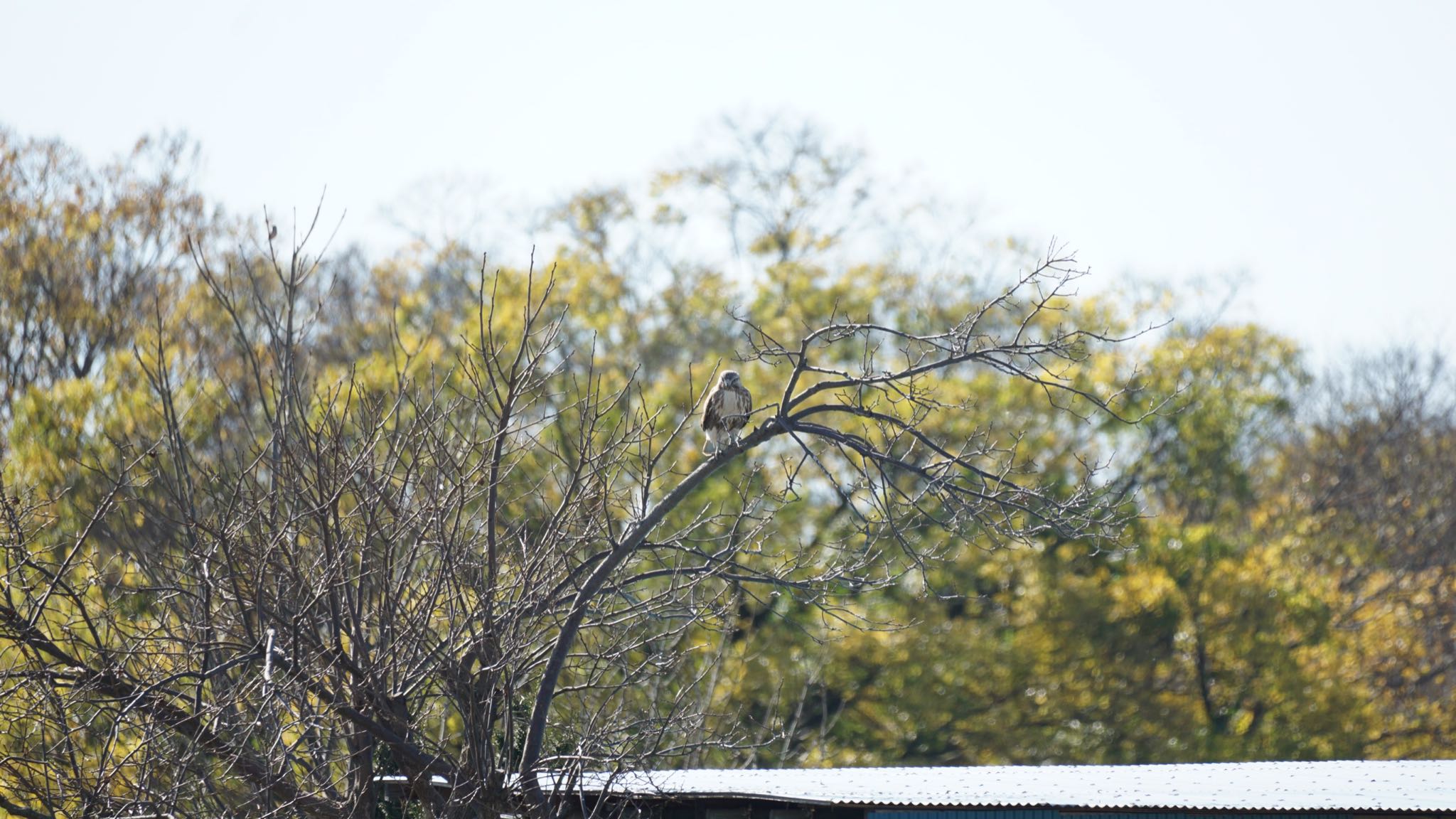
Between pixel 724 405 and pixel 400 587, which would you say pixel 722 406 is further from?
pixel 400 587

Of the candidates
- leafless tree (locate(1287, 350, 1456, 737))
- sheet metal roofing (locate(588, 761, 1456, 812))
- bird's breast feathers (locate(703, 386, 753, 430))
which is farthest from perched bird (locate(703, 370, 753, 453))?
leafless tree (locate(1287, 350, 1456, 737))

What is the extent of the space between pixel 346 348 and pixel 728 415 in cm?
2003

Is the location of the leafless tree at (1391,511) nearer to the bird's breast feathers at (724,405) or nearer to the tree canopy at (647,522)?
the tree canopy at (647,522)

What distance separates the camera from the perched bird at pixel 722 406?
10945 mm

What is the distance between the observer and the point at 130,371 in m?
20.8

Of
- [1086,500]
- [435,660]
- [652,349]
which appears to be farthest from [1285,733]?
[435,660]

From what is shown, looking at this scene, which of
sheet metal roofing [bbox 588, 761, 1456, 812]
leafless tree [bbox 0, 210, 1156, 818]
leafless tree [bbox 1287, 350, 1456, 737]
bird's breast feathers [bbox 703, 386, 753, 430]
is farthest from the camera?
leafless tree [bbox 1287, 350, 1456, 737]

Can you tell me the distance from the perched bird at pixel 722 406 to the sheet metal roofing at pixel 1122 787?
2315 millimetres

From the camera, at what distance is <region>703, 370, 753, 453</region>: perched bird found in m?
10.9

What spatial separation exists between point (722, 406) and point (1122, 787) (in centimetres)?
394

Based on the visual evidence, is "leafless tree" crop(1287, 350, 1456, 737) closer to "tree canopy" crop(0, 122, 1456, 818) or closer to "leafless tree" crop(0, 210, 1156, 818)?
"tree canopy" crop(0, 122, 1456, 818)

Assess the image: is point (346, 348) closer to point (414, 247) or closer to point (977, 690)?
point (414, 247)

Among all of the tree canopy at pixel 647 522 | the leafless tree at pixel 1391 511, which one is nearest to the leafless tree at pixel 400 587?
the tree canopy at pixel 647 522

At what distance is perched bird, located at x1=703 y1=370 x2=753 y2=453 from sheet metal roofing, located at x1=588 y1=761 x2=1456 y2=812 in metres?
2.32
